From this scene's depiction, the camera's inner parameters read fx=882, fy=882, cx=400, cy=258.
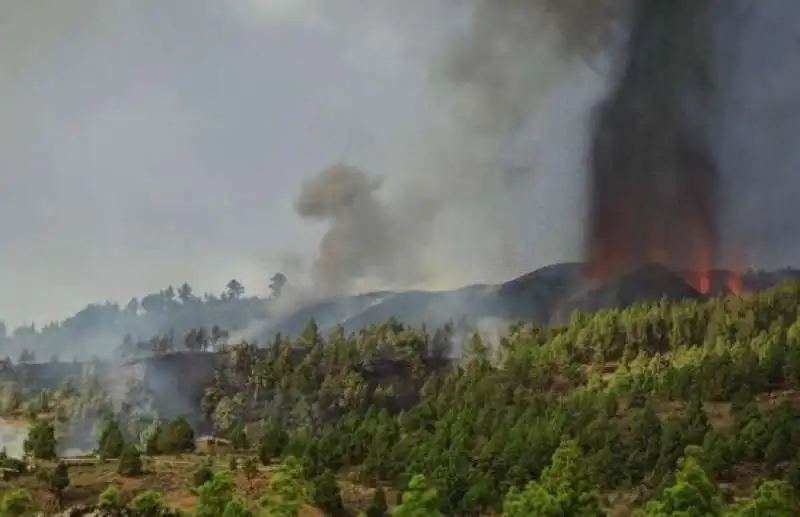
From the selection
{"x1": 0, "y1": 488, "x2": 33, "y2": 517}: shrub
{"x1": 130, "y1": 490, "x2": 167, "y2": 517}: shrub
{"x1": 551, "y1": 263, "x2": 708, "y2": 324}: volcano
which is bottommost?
{"x1": 130, "y1": 490, "x2": 167, "y2": 517}: shrub

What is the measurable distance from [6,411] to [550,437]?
112 ft

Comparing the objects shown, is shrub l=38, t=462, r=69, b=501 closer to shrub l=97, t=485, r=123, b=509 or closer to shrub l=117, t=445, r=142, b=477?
shrub l=117, t=445, r=142, b=477

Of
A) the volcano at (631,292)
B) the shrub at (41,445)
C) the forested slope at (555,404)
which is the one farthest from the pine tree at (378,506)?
the volcano at (631,292)

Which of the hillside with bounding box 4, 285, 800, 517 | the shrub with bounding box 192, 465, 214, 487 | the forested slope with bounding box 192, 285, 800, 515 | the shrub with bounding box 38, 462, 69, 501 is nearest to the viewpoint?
the shrub with bounding box 38, 462, 69, 501

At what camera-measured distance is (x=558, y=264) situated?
77062 mm

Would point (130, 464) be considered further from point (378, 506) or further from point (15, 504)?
point (378, 506)

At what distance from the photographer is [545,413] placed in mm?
45000

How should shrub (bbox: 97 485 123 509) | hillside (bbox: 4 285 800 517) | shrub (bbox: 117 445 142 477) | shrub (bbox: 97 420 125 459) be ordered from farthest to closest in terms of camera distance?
shrub (bbox: 97 420 125 459)
shrub (bbox: 117 445 142 477)
hillside (bbox: 4 285 800 517)
shrub (bbox: 97 485 123 509)

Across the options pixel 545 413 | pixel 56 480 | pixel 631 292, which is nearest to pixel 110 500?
pixel 56 480

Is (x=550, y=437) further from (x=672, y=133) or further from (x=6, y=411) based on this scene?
(x=672, y=133)

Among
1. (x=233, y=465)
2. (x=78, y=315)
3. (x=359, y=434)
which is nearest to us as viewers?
(x=233, y=465)

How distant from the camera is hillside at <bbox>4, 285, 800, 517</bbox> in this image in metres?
35.2

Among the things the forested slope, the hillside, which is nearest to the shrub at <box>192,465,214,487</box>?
the hillside

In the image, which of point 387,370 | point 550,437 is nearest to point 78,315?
point 387,370
